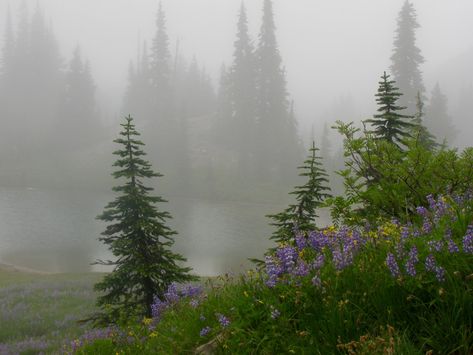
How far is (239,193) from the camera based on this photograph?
62438mm

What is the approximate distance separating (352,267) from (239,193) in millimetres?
58726

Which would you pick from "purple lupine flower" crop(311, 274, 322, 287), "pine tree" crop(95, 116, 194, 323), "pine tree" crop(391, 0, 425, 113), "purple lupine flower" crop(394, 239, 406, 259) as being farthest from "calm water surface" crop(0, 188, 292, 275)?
"pine tree" crop(391, 0, 425, 113)

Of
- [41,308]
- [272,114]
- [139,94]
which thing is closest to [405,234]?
[41,308]

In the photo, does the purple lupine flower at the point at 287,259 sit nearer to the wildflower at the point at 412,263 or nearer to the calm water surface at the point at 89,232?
the wildflower at the point at 412,263

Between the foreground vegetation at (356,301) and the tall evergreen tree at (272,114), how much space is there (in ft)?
208

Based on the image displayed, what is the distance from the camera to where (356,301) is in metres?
3.43

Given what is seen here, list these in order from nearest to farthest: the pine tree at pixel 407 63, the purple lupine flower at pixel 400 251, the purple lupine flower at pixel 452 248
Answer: the purple lupine flower at pixel 452 248 < the purple lupine flower at pixel 400 251 < the pine tree at pixel 407 63

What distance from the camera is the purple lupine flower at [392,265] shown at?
319cm

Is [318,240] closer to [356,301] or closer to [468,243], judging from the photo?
[356,301]

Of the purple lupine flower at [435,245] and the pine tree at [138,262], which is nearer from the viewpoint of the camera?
the purple lupine flower at [435,245]

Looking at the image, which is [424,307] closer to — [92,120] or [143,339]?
[143,339]

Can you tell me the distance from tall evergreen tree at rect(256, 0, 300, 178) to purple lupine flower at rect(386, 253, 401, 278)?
211 feet

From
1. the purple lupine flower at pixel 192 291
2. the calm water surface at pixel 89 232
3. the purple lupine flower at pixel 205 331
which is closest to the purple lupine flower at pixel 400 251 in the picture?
the purple lupine flower at pixel 205 331

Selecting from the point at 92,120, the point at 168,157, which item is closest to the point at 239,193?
the point at 168,157
